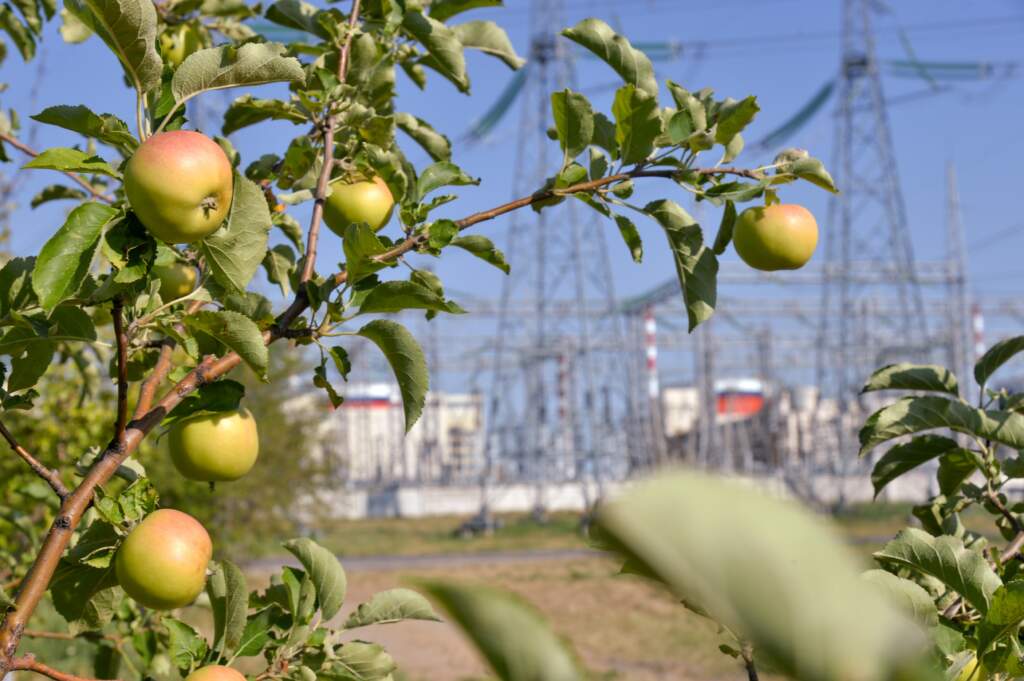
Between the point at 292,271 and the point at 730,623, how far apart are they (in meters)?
1.30

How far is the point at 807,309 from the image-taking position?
2677 cm

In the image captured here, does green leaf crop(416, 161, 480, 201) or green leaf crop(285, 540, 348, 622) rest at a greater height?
green leaf crop(416, 161, 480, 201)

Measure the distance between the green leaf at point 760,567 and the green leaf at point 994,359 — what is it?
1.38m

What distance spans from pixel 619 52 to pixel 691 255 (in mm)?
283

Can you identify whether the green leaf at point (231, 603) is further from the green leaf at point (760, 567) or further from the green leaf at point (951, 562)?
the green leaf at point (760, 567)

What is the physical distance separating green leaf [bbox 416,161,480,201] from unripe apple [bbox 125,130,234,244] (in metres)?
0.38

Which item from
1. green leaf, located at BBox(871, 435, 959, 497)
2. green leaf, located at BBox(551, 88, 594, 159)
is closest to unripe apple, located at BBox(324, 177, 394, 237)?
green leaf, located at BBox(551, 88, 594, 159)

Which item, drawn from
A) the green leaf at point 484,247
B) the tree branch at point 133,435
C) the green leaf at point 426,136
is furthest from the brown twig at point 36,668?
the green leaf at point 426,136

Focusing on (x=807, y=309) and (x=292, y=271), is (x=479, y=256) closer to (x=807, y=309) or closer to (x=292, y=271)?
(x=292, y=271)

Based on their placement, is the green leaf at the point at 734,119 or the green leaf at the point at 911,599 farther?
the green leaf at the point at 734,119

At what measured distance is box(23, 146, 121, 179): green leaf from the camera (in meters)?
0.92

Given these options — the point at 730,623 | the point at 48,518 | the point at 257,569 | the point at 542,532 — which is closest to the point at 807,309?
the point at 542,532

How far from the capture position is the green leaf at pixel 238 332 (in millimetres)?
1014

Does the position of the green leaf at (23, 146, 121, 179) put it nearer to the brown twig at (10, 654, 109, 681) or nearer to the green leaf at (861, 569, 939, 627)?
the brown twig at (10, 654, 109, 681)
